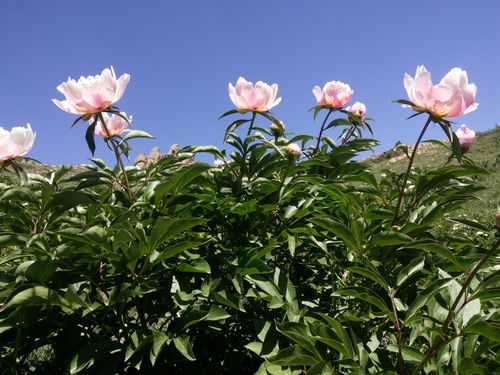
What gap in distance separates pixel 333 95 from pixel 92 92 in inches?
40.5

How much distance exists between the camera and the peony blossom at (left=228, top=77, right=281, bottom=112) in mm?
1753

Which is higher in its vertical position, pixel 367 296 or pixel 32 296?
pixel 32 296

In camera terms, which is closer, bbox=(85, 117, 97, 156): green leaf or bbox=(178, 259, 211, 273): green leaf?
bbox=(178, 259, 211, 273): green leaf

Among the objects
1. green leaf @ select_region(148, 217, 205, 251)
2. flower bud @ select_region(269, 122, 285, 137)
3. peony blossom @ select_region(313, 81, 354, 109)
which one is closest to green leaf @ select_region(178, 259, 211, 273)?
green leaf @ select_region(148, 217, 205, 251)

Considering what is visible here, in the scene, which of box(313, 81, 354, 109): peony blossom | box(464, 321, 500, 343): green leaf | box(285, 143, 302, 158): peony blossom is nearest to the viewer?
box(464, 321, 500, 343): green leaf

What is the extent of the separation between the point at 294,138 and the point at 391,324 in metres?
0.72

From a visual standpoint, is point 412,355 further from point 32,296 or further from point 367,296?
point 32,296

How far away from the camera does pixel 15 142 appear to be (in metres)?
1.45

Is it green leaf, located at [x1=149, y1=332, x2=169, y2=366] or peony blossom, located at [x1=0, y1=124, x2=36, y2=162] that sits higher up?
peony blossom, located at [x1=0, y1=124, x2=36, y2=162]

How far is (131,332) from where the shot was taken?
1.30 meters

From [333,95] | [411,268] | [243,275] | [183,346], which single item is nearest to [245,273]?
[243,275]

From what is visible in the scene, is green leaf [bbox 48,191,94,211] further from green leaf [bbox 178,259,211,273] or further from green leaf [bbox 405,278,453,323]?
green leaf [bbox 405,278,453,323]

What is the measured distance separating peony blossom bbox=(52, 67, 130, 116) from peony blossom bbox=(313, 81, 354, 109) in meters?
0.88

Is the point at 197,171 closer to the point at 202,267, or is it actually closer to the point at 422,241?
the point at 202,267
